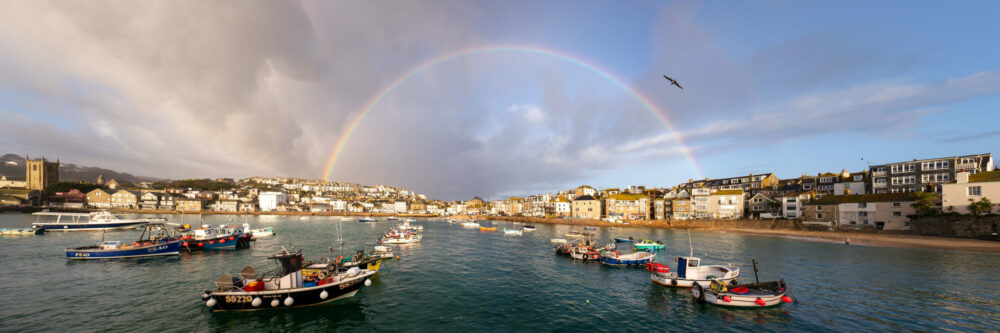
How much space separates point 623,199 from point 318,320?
11574cm

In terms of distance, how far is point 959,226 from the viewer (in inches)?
2146

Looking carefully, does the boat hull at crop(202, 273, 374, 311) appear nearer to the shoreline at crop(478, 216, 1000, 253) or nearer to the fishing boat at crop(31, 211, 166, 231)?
the fishing boat at crop(31, 211, 166, 231)

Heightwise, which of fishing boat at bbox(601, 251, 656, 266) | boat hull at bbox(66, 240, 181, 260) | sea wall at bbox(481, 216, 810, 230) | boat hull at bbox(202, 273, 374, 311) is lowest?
sea wall at bbox(481, 216, 810, 230)

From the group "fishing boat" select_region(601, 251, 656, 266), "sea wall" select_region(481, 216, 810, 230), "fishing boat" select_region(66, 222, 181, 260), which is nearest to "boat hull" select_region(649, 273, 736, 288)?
"fishing boat" select_region(601, 251, 656, 266)

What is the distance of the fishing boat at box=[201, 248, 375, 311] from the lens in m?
18.9

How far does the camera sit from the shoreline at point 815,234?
4975cm

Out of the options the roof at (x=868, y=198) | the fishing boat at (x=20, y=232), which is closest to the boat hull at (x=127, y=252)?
the fishing boat at (x=20, y=232)

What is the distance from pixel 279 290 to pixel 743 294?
29315 mm

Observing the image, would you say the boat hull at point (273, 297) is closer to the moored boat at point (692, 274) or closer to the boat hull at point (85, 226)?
the moored boat at point (692, 274)

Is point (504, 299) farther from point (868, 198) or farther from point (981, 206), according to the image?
point (868, 198)

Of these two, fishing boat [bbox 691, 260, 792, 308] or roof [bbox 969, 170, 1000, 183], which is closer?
fishing boat [bbox 691, 260, 792, 308]

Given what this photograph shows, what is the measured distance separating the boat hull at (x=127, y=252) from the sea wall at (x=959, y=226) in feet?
368

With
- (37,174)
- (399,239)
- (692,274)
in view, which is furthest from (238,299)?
(37,174)

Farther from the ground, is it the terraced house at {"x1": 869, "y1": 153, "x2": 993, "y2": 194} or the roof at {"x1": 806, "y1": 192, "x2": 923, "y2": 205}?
the terraced house at {"x1": 869, "y1": 153, "x2": 993, "y2": 194}
